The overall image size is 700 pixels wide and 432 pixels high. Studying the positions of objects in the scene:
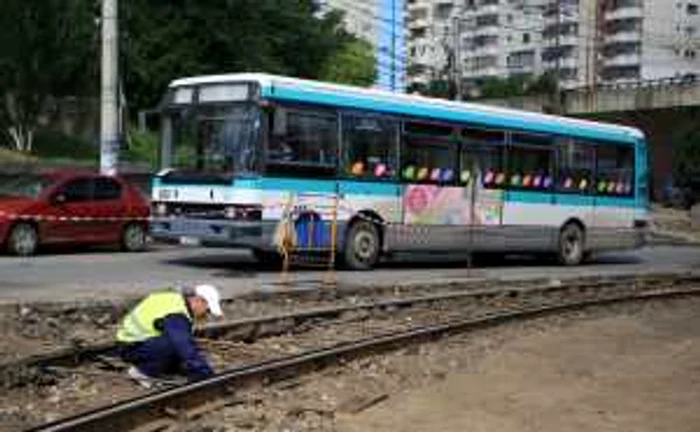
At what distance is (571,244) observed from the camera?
31453 millimetres

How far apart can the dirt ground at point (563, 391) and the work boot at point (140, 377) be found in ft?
5.79

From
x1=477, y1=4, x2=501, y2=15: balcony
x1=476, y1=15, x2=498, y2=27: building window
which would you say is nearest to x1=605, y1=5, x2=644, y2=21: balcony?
x1=477, y1=4, x2=501, y2=15: balcony

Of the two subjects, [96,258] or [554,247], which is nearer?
[96,258]

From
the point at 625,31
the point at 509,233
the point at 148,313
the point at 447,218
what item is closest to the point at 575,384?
the point at 148,313

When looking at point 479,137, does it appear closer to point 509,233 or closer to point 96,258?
point 509,233

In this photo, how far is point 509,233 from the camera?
95.7 feet

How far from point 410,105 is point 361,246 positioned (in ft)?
9.04

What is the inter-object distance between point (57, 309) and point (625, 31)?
451ft

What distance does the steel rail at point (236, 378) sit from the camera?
10.0 meters

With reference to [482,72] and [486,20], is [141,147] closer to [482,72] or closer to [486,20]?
[486,20]

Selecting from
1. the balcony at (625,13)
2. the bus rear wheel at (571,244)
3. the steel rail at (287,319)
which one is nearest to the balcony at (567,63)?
the balcony at (625,13)

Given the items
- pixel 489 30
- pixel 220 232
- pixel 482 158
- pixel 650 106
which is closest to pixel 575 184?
pixel 482 158

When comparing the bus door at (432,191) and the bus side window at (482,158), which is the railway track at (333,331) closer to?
the bus door at (432,191)

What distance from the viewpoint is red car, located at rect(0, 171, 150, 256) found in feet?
84.2
